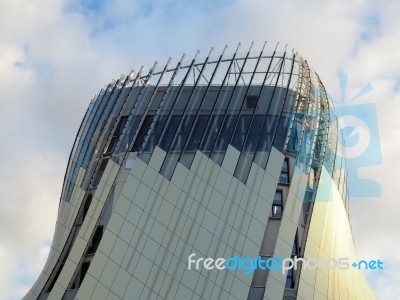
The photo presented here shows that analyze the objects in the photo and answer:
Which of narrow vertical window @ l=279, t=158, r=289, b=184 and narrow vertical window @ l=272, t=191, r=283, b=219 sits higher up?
narrow vertical window @ l=279, t=158, r=289, b=184

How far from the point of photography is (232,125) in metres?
28.3

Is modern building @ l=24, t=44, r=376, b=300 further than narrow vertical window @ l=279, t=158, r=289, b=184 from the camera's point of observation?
No

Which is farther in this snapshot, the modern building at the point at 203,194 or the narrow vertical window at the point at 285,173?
the narrow vertical window at the point at 285,173

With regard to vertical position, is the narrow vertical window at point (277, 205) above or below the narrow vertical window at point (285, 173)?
below

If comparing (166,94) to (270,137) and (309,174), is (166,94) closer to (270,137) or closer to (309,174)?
(270,137)

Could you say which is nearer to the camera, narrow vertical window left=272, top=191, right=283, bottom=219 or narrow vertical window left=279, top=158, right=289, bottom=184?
narrow vertical window left=272, top=191, right=283, bottom=219

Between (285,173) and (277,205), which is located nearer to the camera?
(277,205)

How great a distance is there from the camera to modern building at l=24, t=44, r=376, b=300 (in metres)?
25.3

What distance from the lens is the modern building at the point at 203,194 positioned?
25266 millimetres

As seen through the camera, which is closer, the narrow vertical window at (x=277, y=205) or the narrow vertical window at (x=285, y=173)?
the narrow vertical window at (x=277, y=205)

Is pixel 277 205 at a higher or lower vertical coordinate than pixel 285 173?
lower

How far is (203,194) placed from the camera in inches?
1046

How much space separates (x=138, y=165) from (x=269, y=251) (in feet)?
21.9

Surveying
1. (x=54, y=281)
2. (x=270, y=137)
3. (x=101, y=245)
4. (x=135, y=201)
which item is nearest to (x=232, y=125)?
(x=270, y=137)
